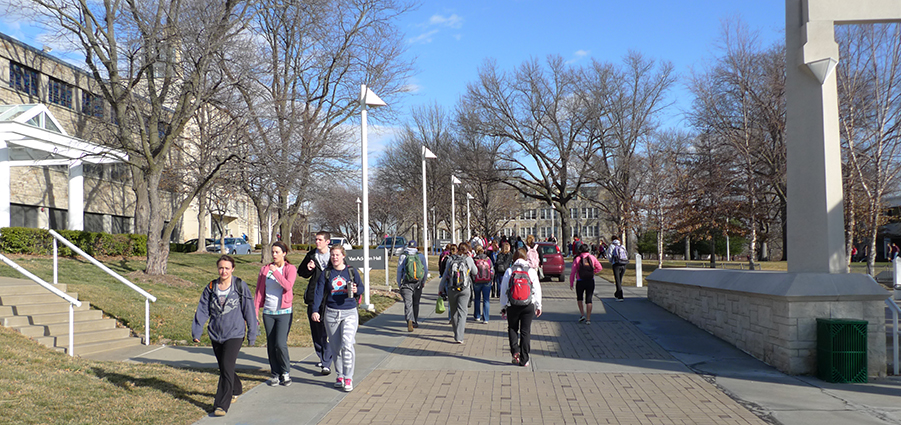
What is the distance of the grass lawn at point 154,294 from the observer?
11203mm

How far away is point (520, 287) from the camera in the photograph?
Answer: 888 centimetres

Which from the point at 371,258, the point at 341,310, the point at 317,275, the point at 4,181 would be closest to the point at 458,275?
the point at 317,275

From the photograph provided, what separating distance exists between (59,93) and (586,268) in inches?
1200

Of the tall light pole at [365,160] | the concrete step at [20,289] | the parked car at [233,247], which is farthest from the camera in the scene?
the parked car at [233,247]

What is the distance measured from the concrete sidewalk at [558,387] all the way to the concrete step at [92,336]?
107 centimetres

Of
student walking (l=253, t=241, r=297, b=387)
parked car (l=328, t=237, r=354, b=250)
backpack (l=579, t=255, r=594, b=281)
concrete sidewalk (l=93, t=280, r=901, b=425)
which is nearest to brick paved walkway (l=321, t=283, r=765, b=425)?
concrete sidewalk (l=93, t=280, r=901, b=425)

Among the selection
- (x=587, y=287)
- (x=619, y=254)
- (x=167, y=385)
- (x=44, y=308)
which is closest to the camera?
(x=167, y=385)

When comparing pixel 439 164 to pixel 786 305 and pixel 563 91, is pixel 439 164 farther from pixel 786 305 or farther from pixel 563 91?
pixel 786 305

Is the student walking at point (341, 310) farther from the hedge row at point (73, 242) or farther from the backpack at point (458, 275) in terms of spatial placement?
the hedge row at point (73, 242)

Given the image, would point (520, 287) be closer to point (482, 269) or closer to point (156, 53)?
point (482, 269)

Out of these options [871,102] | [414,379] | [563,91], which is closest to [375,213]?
[563,91]

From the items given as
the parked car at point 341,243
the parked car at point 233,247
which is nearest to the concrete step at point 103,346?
the parked car at point 341,243

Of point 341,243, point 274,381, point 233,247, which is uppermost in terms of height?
point 341,243

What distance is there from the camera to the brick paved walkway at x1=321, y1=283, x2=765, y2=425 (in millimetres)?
6246
